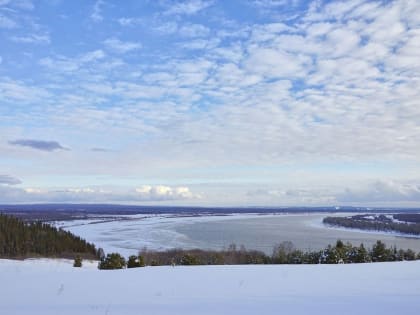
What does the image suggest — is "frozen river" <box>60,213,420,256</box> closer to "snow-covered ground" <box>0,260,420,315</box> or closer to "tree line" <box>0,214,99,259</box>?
"tree line" <box>0,214,99,259</box>

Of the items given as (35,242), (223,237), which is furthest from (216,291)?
(223,237)

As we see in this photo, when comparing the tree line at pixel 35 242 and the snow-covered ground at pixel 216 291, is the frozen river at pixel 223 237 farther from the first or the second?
the snow-covered ground at pixel 216 291

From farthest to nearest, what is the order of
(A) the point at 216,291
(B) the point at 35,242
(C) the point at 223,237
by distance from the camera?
(C) the point at 223,237 → (B) the point at 35,242 → (A) the point at 216,291

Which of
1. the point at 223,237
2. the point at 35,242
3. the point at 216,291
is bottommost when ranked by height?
the point at 223,237

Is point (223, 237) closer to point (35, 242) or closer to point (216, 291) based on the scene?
point (35, 242)

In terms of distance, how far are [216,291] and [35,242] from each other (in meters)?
45.4

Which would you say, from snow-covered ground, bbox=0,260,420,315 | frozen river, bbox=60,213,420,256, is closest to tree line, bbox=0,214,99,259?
frozen river, bbox=60,213,420,256

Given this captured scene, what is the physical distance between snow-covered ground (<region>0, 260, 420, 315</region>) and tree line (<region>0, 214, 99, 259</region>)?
36027 mm

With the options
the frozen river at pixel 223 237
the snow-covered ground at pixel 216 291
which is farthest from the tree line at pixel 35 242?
the snow-covered ground at pixel 216 291

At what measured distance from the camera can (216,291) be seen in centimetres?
878

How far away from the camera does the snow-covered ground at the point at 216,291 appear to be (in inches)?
278

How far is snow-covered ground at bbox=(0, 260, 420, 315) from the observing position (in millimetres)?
7070

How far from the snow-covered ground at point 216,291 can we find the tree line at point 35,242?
3603cm

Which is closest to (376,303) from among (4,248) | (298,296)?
(298,296)
